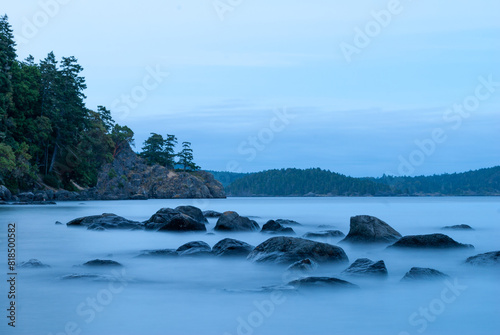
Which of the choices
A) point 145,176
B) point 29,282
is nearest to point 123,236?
point 29,282

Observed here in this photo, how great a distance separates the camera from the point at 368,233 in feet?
64.0

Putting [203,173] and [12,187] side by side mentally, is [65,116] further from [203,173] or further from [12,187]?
[203,173]

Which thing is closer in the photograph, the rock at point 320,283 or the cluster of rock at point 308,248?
the rock at point 320,283

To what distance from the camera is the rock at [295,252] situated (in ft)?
45.7

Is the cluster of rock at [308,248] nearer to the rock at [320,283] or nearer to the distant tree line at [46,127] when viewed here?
the rock at [320,283]

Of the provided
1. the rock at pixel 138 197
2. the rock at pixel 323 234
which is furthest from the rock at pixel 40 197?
the rock at pixel 323 234

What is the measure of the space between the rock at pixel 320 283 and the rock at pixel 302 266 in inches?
57.6

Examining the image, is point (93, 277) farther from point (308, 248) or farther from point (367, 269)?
point (367, 269)

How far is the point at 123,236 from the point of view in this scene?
23.1 m

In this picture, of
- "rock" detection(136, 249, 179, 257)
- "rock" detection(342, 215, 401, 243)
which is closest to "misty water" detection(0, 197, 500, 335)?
"rock" detection(136, 249, 179, 257)

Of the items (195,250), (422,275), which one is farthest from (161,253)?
(422,275)

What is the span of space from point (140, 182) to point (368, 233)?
347 feet

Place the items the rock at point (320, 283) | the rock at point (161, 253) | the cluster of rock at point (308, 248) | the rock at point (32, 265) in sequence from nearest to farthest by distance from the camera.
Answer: the rock at point (320, 283)
the cluster of rock at point (308, 248)
the rock at point (32, 265)
the rock at point (161, 253)

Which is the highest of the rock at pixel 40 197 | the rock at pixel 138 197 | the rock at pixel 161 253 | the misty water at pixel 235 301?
the rock at pixel 138 197
